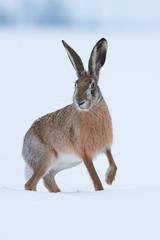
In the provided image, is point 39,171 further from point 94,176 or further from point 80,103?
point 80,103

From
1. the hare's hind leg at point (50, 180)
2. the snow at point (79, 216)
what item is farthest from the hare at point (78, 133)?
the snow at point (79, 216)

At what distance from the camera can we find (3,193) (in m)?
3.53

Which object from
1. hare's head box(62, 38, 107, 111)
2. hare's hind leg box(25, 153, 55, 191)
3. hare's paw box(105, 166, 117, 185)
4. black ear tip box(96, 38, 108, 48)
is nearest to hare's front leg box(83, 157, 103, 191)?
hare's paw box(105, 166, 117, 185)

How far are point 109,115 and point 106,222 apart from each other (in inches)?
78.9

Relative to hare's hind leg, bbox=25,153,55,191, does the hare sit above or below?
above

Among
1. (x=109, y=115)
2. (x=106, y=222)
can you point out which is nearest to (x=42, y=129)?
(x=109, y=115)

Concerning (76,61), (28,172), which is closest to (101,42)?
(76,61)

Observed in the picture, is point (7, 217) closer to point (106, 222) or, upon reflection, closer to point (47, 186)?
point (106, 222)

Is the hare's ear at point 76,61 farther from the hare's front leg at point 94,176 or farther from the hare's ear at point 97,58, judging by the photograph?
the hare's front leg at point 94,176

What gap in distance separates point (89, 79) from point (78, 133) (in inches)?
22.3

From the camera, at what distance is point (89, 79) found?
175 inches

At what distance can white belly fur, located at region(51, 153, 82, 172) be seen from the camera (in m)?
4.82

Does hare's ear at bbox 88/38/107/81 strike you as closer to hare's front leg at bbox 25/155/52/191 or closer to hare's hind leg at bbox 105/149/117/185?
hare's hind leg at bbox 105/149/117/185

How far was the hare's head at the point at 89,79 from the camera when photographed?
14.2 ft
